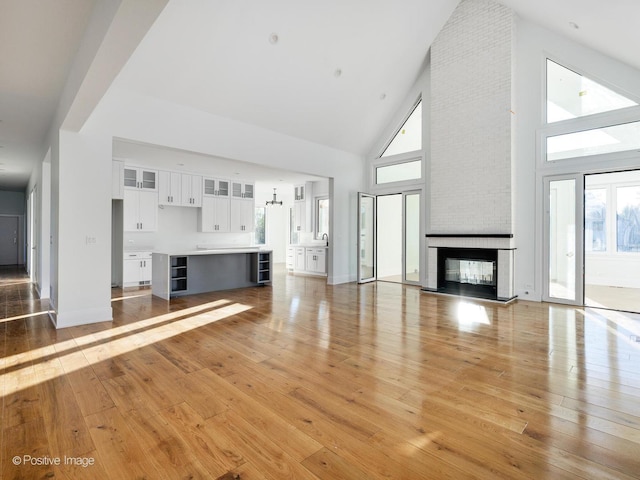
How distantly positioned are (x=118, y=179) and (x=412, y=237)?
6.38 metres

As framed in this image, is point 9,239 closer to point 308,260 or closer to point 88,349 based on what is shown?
point 308,260

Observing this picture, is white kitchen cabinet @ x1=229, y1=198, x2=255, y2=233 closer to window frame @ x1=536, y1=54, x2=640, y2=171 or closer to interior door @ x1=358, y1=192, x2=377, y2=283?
interior door @ x1=358, y1=192, x2=377, y2=283

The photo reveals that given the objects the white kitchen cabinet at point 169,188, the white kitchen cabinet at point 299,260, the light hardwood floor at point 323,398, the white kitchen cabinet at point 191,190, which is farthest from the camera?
the white kitchen cabinet at point 299,260

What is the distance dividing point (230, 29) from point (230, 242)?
247 inches

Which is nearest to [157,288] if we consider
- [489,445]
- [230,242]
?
[230,242]

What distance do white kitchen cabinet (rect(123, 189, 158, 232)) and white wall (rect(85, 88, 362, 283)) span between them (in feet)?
10.1

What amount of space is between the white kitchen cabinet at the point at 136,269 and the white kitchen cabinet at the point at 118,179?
4.09 ft

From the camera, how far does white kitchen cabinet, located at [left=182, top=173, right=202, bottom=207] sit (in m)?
8.23

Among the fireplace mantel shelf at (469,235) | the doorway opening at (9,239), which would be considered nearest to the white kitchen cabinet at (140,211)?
the fireplace mantel shelf at (469,235)

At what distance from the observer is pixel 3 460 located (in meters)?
1.74

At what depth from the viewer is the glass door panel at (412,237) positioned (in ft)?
24.9

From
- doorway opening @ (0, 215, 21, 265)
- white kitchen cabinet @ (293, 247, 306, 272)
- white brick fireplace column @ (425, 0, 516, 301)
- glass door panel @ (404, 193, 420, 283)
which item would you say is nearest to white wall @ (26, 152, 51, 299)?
white kitchen cabinet @ (293, 247, 306, 272)

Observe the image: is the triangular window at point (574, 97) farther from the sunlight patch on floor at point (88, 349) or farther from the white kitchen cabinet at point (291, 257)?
the white kitchen cabinet at point (291, 257)

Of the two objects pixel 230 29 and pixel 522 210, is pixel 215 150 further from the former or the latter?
pixel 522 210
